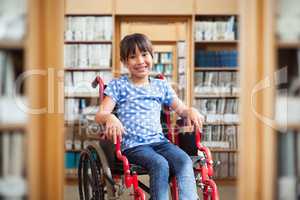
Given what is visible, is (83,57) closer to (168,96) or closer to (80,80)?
(80,80)

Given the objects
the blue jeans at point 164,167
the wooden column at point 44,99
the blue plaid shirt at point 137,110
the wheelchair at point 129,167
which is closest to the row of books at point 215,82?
the wheelchair at point 129,167

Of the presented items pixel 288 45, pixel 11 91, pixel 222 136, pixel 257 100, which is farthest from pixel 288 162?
pixel 222 136

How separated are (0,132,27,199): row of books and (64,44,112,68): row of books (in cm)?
221

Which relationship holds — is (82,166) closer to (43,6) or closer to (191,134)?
(191,134)

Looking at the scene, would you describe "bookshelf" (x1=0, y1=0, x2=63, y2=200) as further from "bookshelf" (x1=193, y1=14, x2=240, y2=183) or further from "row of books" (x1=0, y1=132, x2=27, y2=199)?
"bookshelf" (x1=193, y1=14, x2=240, y2=183)

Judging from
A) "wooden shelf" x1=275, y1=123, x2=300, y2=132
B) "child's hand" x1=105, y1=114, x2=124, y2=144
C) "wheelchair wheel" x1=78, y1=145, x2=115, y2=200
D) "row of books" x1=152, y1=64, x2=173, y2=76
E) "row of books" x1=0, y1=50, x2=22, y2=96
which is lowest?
"wheelchair wheel" x1=78, y1=145, x2=115, y2=200

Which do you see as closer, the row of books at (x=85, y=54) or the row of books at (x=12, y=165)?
the row of books at (x=12, y=165)

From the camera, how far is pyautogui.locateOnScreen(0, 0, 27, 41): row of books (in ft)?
4.54

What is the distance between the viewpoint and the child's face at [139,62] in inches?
77.2

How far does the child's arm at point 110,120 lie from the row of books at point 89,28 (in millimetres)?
1727

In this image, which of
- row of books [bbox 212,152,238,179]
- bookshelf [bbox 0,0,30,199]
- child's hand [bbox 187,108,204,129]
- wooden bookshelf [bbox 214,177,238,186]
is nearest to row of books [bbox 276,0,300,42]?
child's hand [bbox 187,108,204,129]

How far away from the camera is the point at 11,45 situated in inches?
54.8

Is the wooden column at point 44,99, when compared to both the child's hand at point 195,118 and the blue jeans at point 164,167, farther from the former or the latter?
the child's hand at point 195,118

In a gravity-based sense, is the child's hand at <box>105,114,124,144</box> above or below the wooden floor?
above
